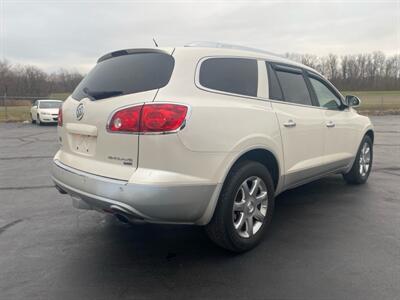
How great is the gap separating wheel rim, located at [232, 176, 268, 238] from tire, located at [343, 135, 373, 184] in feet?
8.72

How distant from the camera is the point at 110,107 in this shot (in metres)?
2.92

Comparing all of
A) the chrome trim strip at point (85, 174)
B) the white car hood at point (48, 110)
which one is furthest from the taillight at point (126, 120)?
the white car hood at point (48, 110)

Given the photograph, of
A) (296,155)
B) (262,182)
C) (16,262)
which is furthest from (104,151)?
(296,155)

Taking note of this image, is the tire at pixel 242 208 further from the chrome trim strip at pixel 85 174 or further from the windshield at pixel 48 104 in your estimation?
→ the windshield at pixel 48 104

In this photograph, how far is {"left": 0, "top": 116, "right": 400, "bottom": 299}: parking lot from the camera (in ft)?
8.85

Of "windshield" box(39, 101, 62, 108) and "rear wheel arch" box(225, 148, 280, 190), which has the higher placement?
"windshield" box(39, 101, 62, 108)

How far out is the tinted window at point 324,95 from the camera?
4613 millimetres

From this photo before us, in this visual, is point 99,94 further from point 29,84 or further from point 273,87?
point 29,84

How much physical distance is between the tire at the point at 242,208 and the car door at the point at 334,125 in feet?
4.83

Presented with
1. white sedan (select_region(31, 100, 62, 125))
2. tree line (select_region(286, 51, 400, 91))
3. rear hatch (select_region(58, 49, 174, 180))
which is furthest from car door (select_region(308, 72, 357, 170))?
tree line (select_region(286, 51, 400, 91))

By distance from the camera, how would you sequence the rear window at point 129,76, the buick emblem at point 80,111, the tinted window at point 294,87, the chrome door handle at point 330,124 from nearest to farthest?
the rear window at point 129,76
the buick emblem at point 80,111
the tinted window at point 294,87
the chrome door handle at point 330,124

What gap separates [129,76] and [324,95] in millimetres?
2831

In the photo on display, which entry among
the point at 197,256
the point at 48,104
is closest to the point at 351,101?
the point at 197,256

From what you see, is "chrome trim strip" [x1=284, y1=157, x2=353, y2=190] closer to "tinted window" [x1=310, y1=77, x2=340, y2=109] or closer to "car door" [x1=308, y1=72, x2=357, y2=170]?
"car door" [x1=308, y1=72, x2=357, y2=170]
